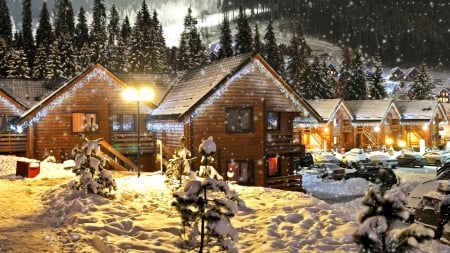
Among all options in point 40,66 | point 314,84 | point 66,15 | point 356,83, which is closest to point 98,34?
point 66,15

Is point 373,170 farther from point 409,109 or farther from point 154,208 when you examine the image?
point 409,109

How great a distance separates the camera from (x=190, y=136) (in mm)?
23578

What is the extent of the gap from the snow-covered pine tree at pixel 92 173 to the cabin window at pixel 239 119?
1122 centimetres

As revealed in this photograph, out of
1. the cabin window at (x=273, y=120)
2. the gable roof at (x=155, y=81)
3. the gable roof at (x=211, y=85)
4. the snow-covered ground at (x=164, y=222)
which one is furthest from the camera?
the gable roof at (x=155, y=81)

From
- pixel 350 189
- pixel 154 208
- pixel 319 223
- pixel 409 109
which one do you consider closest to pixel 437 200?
pixel 319 223

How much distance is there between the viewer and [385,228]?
546 centimetres

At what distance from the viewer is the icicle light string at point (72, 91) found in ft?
90.5

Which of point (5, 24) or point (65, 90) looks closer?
point (65, 90)

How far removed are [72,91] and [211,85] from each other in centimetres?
1009

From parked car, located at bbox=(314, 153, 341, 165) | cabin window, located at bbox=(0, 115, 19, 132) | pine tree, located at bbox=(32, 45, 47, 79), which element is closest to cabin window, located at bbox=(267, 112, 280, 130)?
parked car, located at bbox=(314, 153, 341, 165)

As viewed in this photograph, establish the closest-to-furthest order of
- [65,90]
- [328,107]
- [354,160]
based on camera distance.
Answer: [65,90], [354,160], [328,107]

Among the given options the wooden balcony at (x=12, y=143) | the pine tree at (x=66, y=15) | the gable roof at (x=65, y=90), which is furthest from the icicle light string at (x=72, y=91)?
the pine tree at (x=66, y=15)

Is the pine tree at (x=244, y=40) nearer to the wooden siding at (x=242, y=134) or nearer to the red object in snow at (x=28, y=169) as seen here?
the wooden siding at (x=242, y=134)

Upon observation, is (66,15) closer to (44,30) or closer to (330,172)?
(44,30)
